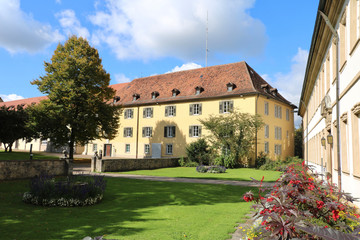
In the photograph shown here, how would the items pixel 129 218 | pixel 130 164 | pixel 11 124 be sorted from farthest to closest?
pixel 11 124 → pixel 130 164 → pixel 129 218

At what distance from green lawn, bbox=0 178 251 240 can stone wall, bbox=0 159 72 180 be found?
4.17 ft

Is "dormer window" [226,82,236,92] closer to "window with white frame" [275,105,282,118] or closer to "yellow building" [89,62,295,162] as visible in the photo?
"yellow building" [89,62,295,162]

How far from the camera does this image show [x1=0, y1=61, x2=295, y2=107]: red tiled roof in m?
32.3

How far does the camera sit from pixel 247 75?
108ft

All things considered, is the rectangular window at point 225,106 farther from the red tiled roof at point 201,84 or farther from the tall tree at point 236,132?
the tall tree at point 236,132

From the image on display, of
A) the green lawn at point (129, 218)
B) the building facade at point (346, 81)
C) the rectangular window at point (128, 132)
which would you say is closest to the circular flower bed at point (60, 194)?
the green lawn at point (129, 218)

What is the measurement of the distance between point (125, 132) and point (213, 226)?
35.5 m

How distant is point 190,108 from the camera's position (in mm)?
34688

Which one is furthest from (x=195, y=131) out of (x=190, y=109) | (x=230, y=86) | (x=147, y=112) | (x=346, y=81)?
(x=346, y=81)

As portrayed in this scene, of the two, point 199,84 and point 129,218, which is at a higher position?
point 199,84

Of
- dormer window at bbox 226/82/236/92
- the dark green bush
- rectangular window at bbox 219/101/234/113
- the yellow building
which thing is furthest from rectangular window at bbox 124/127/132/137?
dormer window at bbox 226/82/236/92

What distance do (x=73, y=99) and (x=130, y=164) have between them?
331 inches

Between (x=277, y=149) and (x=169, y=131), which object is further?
(x=169, y=131)

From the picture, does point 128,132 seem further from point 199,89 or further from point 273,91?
point 273,91
